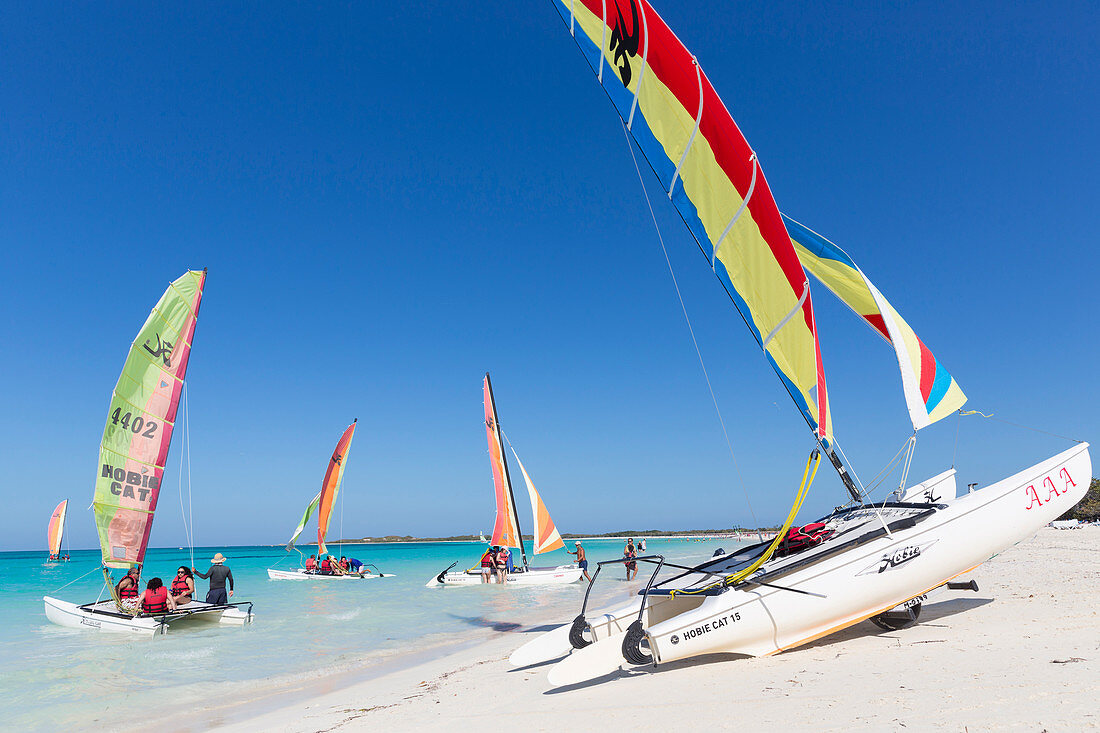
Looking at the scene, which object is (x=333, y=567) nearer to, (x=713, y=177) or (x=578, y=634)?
(x=578, y=634)

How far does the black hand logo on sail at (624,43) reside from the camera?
240 inches

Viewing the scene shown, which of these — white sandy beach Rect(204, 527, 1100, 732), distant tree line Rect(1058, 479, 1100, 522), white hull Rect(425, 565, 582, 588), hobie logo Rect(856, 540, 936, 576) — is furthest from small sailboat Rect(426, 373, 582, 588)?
distant tree line Rect(1058, 479, 1100, 522)

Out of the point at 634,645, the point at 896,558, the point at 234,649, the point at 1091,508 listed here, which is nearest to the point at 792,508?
the point at 896,558

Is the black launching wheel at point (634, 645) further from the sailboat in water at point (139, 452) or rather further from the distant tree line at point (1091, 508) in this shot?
the distant tree line at point (1091, 508)

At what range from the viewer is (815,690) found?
172 inches

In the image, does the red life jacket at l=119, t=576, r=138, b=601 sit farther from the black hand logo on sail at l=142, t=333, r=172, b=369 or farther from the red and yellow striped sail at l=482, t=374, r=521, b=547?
the red and yellow striped sail at l=482, t=374, r=521, b=547

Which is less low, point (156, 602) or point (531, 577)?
point (156, 602)

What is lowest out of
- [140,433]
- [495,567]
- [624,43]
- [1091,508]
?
[1091,508]

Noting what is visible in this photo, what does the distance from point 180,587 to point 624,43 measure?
11.9 m

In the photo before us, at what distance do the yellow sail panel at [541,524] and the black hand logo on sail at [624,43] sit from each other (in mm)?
15362

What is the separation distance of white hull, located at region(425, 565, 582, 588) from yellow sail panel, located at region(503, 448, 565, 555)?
1.03m

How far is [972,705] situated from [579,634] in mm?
3295

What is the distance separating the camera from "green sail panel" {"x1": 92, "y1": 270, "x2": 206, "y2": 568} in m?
11.4

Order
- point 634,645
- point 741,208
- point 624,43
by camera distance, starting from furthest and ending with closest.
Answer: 1. point 624,43
2. point 741,208
3. point 634,645
